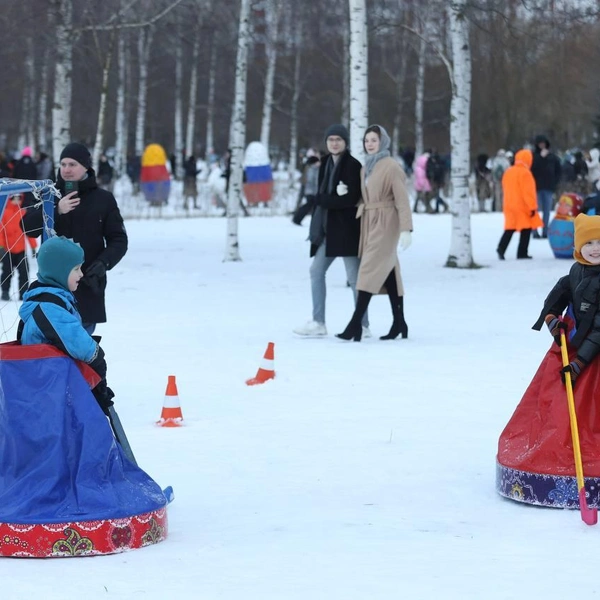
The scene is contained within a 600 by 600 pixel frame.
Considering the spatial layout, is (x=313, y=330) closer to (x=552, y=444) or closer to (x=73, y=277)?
(x=552, y=444)

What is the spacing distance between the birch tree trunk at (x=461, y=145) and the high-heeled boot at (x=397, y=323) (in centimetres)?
632

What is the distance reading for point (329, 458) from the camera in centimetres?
659

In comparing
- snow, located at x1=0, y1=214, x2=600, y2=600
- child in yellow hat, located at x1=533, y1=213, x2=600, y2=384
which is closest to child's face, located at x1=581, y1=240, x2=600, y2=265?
child in yellow hat, located at x1=533, y1=213, x2=600, y2=384

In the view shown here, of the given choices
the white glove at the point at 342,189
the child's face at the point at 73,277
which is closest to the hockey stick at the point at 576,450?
the child's face at the point at 73,277

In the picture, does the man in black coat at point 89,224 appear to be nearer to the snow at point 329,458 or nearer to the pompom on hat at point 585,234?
the snow at point 329,458

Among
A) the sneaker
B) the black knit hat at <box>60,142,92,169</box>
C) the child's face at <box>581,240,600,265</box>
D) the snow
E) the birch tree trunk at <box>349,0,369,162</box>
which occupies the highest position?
the birch tree trunk at <box>349,0,369,162</box>

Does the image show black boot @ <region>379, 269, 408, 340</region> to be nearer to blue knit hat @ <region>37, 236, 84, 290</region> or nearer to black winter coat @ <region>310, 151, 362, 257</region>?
black winter coat @ <region>310, 151, 362, 257</region>

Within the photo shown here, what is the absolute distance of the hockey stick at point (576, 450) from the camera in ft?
17.1

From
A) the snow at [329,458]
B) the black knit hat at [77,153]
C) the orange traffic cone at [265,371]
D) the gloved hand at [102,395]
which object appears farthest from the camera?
the orange traffic cone at [265,371]

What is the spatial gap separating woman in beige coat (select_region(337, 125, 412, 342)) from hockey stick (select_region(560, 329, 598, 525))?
15.1 ft

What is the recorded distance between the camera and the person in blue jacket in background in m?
4.91

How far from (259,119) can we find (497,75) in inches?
564

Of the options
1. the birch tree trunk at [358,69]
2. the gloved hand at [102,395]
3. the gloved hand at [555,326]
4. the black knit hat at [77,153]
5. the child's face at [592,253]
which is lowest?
the gloved hand at [102,395]

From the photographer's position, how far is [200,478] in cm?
619
